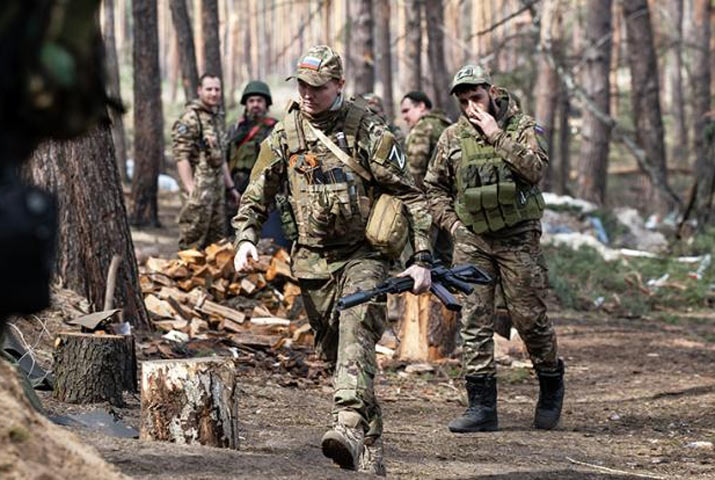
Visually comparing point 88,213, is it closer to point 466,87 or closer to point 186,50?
point 466,87

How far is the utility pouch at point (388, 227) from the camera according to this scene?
21.3ft

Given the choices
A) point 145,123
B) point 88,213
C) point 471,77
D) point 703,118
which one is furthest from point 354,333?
point 703,118

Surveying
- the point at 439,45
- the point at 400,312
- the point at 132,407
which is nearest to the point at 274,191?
the point at 132,407

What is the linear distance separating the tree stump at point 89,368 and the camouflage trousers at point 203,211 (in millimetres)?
6312

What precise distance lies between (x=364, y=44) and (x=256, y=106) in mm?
Answer: 6754

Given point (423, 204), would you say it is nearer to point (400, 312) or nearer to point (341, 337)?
point (341, 337)

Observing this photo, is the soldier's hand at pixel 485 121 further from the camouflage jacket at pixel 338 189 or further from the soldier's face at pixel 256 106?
the soldier's face at pixel 256 106

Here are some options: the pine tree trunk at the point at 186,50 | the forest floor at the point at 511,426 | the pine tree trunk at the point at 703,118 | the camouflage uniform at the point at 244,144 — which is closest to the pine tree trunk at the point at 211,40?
the pine tree trunk at the point at 186,50

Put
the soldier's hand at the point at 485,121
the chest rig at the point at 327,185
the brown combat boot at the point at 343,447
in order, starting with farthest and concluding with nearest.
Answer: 1. the soldier's hand at the point at 485,121
2. the chest rig at the point at 327,185
3. the brown combat boot at the point at 343,447

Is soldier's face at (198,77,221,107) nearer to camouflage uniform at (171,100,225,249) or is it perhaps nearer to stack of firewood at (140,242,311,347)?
camouflage uniform at (171,100,225,249)

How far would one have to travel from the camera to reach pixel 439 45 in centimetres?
2492

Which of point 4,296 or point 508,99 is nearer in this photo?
point 4,296

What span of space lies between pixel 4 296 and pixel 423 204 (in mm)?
4046

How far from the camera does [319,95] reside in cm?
648
